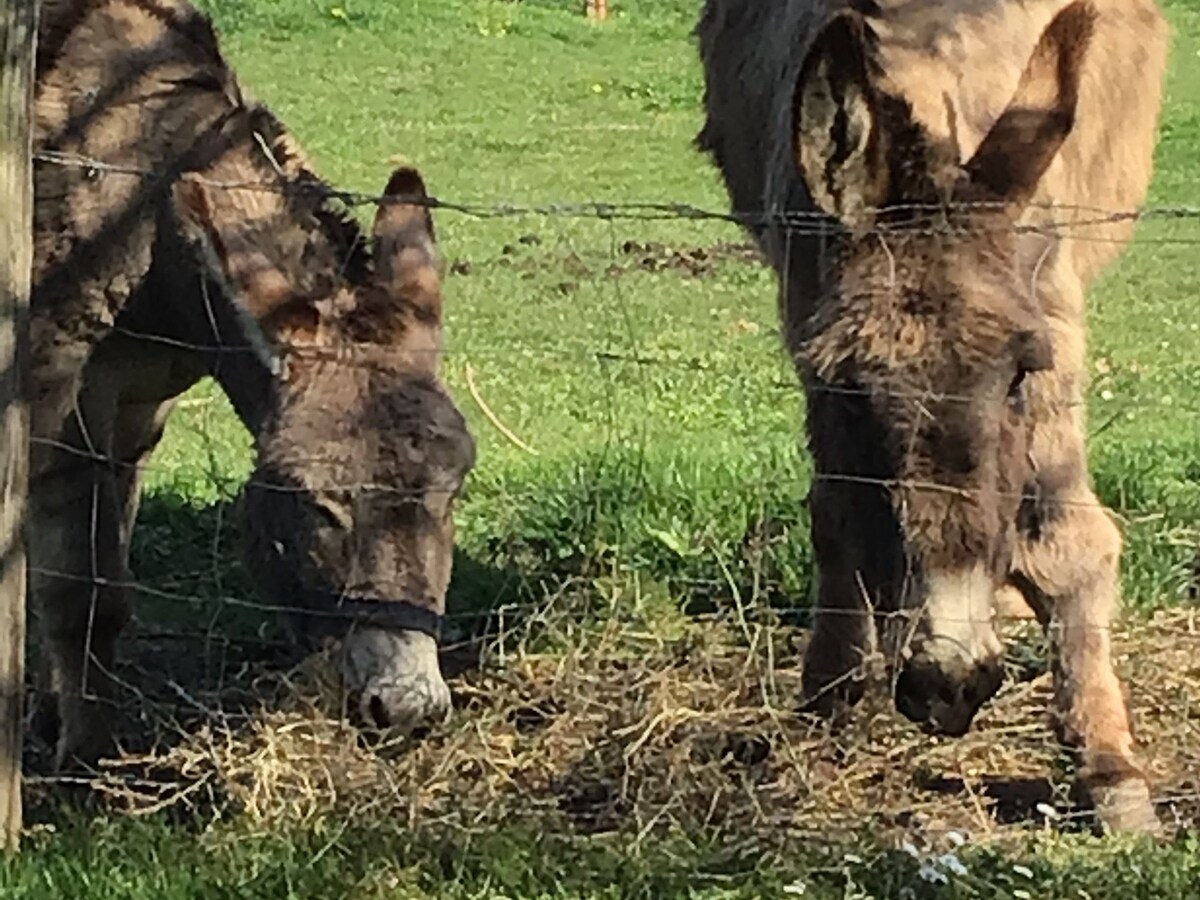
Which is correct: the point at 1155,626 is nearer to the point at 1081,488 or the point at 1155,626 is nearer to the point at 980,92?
the point at 1081,488

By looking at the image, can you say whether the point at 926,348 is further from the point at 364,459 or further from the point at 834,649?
the point at 834,649

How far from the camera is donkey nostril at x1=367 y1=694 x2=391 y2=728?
4.36 m

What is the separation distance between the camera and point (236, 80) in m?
5.73

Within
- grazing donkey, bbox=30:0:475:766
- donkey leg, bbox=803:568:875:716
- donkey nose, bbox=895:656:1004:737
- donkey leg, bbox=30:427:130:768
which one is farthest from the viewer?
donkey leg, bbox=30:427:130:768

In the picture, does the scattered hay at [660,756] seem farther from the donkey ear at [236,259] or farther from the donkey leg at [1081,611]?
the donkey ear at [236,259]

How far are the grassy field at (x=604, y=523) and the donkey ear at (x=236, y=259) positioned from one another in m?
0.72

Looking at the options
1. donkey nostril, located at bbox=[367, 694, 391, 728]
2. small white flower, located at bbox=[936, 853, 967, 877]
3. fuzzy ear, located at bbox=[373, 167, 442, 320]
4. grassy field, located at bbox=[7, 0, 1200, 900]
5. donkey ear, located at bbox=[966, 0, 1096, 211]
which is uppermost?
donkey ear, located at bbox=[966, 0, 1096, 211]

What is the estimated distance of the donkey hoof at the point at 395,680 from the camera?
4359 mm

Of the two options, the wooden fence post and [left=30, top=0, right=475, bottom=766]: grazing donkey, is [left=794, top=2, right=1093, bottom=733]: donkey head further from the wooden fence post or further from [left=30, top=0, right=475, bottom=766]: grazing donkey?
the wooden fence post

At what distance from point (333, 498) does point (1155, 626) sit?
101 inches

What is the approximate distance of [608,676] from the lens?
18.6 ft

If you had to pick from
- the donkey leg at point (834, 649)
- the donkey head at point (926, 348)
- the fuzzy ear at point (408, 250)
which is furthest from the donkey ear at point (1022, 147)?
the fuzzy ear at point (408, 250)

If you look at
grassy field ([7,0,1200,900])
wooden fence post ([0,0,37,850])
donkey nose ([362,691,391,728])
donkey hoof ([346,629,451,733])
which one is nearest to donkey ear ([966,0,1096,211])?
grassy field ([7,0,1200,900])

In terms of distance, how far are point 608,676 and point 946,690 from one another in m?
1.65
